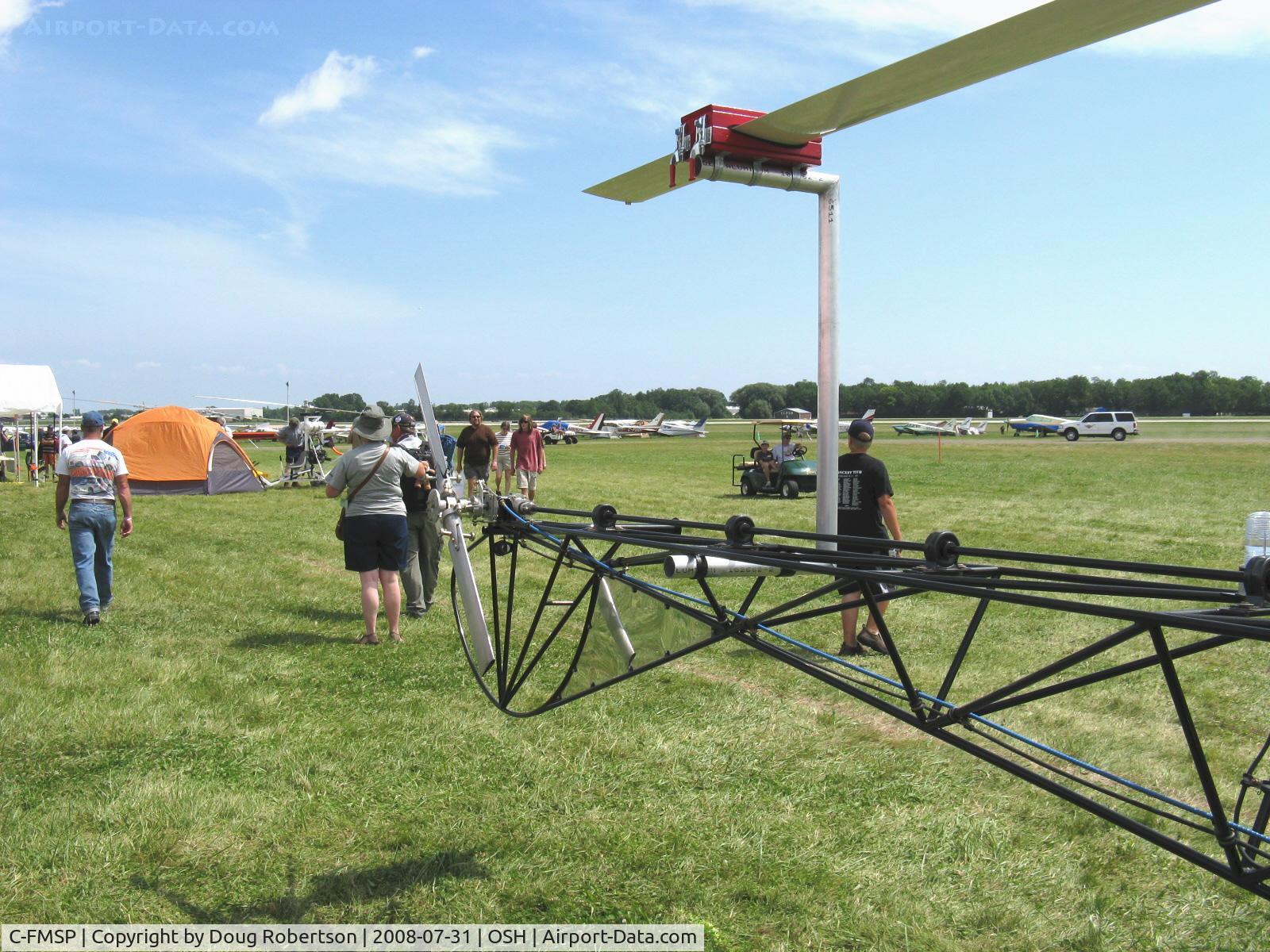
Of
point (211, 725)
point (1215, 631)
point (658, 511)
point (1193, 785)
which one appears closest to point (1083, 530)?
point (658, 511)

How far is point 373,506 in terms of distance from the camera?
744cm

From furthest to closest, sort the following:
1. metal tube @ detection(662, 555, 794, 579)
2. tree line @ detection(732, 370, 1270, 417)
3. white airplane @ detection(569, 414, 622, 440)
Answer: tree line @ detection(732, 370, 1270, 417)
white airplane @ detection(569, 414, 622, 440)
metal tube @ detection(662, 555, 794, 579)

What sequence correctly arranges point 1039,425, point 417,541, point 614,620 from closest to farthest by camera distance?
point 614,620, point 417,541, point 1039,425

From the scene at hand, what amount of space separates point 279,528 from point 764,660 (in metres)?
10.4

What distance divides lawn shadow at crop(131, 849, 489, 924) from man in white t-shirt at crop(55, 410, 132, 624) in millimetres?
5134

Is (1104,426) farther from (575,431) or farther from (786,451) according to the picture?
(786,451)

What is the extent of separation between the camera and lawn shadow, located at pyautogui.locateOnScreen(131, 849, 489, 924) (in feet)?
11.8

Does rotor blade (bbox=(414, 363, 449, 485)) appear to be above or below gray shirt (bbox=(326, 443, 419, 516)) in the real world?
above

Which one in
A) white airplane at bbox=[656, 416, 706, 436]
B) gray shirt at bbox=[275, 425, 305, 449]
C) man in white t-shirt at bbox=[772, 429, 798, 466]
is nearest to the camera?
man in white t-shirt at bbox=[772, 429, 798, 466]

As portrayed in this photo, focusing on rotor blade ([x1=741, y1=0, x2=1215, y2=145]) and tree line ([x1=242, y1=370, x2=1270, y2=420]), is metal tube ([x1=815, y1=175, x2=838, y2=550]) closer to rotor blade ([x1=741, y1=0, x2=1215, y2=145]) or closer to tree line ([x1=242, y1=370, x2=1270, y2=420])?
rotor blade ([x1=741, y1=0, x2=1215, y2=145])

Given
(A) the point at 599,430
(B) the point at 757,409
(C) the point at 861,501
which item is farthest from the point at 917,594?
(B) the point at 757,409

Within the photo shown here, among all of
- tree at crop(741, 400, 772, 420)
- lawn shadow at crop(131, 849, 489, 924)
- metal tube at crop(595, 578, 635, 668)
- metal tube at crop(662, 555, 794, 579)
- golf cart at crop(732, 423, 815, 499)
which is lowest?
lawn shadow at crop(131, 849, 489, 924)

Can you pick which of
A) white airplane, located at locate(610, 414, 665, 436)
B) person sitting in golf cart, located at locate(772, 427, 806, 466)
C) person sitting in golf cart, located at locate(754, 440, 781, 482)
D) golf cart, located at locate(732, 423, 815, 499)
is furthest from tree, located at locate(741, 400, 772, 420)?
golf cart, located at locate(732, 423, 815, 499)

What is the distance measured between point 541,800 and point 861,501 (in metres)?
3.66
